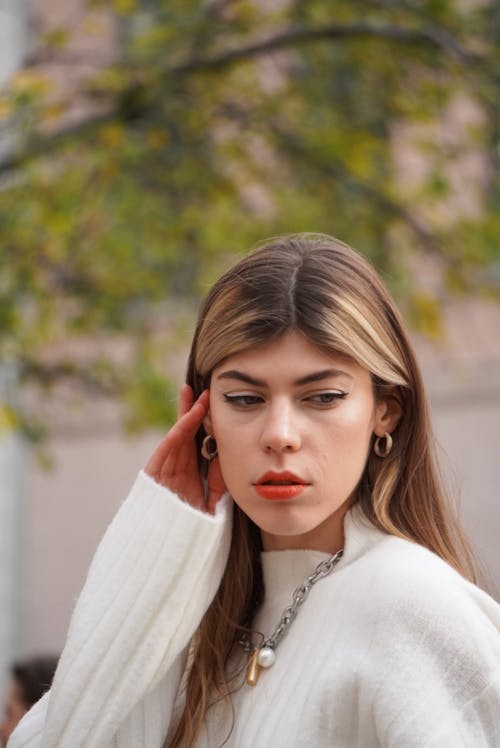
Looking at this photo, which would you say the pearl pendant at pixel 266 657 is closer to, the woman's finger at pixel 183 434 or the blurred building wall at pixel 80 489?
the woman's finger at pixel 183 434

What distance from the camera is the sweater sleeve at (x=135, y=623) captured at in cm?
256

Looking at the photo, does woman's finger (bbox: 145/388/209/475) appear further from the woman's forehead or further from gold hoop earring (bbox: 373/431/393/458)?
gold hoop earring (bbox: 373/431/393/458)

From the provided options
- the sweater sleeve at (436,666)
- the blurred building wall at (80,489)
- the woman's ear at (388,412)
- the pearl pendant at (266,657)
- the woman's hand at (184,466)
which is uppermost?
the woman's ear at (388,412)

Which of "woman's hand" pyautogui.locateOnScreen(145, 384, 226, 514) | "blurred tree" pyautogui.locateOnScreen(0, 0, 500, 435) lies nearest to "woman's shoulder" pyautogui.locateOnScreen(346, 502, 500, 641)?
"woman's hand" pyautogui.locateOnScreen(145, 384, 226, 514)

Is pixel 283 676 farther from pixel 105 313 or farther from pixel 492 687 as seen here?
pixel 105 313

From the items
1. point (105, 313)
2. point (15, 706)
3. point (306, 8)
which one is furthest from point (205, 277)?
point (15, 706)

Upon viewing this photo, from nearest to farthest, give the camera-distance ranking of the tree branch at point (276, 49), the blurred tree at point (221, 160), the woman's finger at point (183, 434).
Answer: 1. the woman's finger at point (183, 434)
2. the tree branch at point (276, 49)
3. the blurred tree at point (221, 160)

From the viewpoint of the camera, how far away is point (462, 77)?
6941mm

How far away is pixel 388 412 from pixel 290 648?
0.45 meters

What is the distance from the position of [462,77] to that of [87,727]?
500 centimetres

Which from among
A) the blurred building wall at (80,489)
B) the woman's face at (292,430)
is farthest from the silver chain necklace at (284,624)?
the blurred building wall at (80,489)

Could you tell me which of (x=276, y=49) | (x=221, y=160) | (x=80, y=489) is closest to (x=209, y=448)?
(x=276, y=49)

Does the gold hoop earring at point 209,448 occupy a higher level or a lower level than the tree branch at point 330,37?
lower

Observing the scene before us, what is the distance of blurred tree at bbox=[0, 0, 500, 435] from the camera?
6965 millimetres
